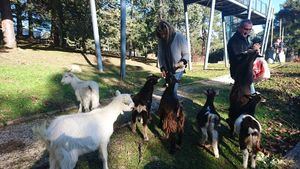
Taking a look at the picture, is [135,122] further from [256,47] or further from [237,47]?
[256,47]

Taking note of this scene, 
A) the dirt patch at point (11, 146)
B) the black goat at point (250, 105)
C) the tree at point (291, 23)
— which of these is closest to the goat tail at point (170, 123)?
the black goat at point (250, 105)

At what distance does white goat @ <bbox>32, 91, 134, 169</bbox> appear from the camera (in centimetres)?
455

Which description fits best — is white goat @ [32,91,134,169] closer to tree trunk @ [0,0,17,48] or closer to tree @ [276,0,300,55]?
tree trunk @ [0,0,17,48]

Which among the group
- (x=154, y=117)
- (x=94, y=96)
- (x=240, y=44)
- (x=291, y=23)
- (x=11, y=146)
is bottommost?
(x=11, y=146)

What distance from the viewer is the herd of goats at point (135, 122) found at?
4.61m

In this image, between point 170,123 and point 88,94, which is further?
point 88,94

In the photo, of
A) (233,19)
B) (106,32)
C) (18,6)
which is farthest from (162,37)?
(233,19)

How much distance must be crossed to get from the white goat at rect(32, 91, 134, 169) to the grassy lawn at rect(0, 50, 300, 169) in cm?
99

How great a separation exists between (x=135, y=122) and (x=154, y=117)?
1.35 meters

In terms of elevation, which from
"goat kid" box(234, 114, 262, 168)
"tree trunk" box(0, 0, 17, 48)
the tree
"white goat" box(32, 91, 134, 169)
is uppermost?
the tree

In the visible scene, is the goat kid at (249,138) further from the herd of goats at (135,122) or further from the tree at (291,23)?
the tree at (291,23)

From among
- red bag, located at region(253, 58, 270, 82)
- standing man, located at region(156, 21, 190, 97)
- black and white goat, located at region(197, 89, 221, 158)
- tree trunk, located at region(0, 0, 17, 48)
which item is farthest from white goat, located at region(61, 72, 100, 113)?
tree trunk, located at region(0, 0, 17, 48)

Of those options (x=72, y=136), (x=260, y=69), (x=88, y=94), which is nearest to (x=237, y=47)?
(x=260, y=69)

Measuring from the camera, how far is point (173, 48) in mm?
6672
